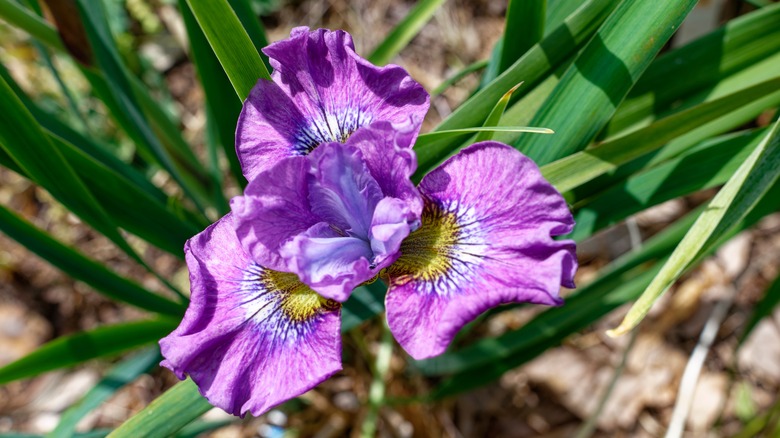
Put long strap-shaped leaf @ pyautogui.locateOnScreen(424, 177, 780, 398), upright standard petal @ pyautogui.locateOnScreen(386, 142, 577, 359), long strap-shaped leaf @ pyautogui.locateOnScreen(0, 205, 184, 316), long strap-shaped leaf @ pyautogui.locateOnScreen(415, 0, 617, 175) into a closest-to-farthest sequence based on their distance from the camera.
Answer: upright standard petal @ pyautogui.locateOnScreen(386, 142, 577, 359), long strap-shaped leaf @ pyautogui.locateOnScreen(415, 0, 617, 175), long strap-shaped leaf @ pyautogui.locateOnScreen(0, 205, 184, 316), long strap-shaped leaf @ pyautogui.locateOnScreen(424, 177, 780, 398)

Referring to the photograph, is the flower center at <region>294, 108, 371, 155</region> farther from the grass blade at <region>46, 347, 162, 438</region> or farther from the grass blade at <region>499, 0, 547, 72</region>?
the grass blade at <region>46, 347, 162, 438</region>

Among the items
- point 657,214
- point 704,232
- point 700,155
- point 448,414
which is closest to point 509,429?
point 448,414

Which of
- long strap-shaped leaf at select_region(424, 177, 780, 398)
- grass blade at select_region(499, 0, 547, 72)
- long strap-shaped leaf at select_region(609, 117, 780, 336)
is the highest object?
grass blade at select_region(499, 0, 547, 72)

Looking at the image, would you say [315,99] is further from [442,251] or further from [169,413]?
[169,413]

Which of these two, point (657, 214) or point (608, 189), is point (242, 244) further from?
point (657, 214)

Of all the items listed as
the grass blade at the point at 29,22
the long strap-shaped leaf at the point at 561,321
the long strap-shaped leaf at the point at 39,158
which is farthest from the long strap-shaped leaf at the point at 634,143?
the grass blade at the point at 29,22

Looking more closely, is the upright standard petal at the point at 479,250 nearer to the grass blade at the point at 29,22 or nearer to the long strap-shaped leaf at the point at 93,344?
the long strap-shaped leaf at the point at 93,344

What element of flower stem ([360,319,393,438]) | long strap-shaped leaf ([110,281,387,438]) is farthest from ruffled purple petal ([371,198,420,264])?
flower stem ([360,319,393,438])
